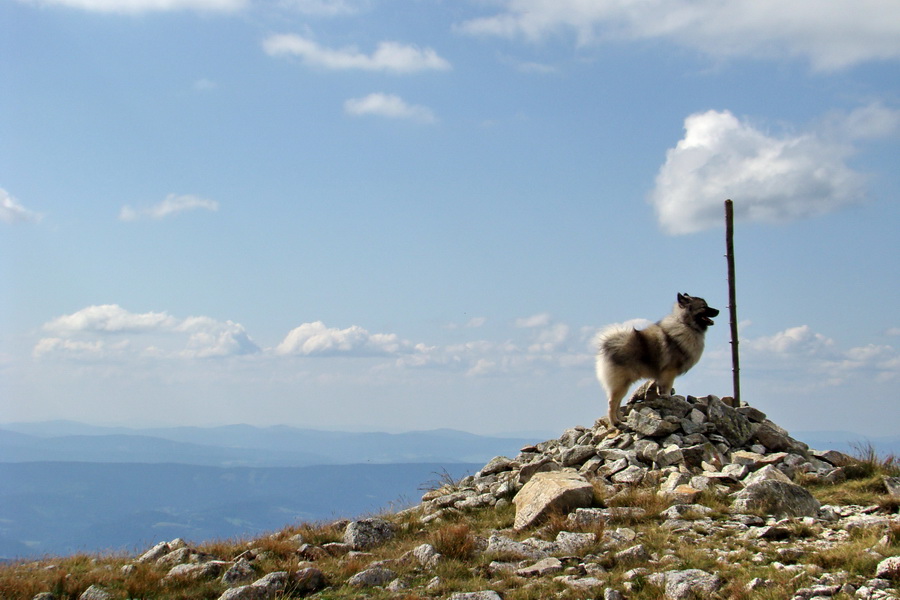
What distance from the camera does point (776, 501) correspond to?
1163 cm

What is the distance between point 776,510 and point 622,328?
665 centimetres

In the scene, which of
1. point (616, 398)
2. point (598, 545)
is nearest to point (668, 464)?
point (616, 398)

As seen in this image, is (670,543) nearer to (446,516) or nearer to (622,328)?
(446,516)

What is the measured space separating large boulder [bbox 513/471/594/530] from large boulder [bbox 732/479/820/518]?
2441mm

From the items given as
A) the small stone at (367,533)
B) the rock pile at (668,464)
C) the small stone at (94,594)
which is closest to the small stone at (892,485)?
the rock pile at (668,464)

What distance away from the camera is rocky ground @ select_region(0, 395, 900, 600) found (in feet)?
28.9

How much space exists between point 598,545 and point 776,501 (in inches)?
127

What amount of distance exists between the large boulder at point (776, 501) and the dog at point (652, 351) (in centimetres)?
540

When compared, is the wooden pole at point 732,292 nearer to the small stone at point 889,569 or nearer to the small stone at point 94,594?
the small stone at point 889,569

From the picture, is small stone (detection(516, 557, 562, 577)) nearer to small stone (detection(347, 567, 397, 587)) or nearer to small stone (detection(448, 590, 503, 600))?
small stone (detection(448, 590, 503, 600))

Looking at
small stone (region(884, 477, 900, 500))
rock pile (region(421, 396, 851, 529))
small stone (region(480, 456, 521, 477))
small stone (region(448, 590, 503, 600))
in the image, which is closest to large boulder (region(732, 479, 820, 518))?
rock pile (region(421, 396, 851, 529))

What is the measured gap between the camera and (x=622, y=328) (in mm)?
17578

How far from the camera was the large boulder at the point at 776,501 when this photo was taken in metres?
11.5

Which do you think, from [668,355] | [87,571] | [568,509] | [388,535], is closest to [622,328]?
[668,355]
